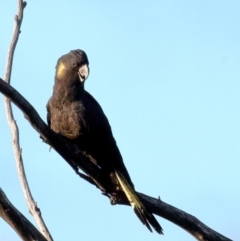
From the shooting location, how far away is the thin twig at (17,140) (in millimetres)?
4539

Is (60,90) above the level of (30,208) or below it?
above

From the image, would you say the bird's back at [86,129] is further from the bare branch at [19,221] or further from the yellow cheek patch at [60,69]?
the bare branch at [19,221]

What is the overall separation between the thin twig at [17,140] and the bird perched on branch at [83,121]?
0.79m

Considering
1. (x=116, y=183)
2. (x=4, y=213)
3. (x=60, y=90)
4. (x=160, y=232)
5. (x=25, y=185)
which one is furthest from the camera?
(x=60, y=90)

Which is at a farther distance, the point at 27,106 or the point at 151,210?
the point at 151,210

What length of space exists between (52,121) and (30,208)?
1.17 meters

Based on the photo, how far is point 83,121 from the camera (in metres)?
5.46

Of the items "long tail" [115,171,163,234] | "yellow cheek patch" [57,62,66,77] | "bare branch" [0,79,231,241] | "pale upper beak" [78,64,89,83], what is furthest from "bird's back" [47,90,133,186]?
"bare branch" [0,79,231,241]

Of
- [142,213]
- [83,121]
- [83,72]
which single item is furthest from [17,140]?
[83,72]

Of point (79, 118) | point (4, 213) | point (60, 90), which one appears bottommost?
point (4, 213)

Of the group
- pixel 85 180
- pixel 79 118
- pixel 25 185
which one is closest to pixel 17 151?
pixel 25 185

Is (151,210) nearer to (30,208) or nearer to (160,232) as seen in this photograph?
(160,232)

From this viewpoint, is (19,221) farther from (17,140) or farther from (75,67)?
(75,67)

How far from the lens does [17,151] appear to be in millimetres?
4668
